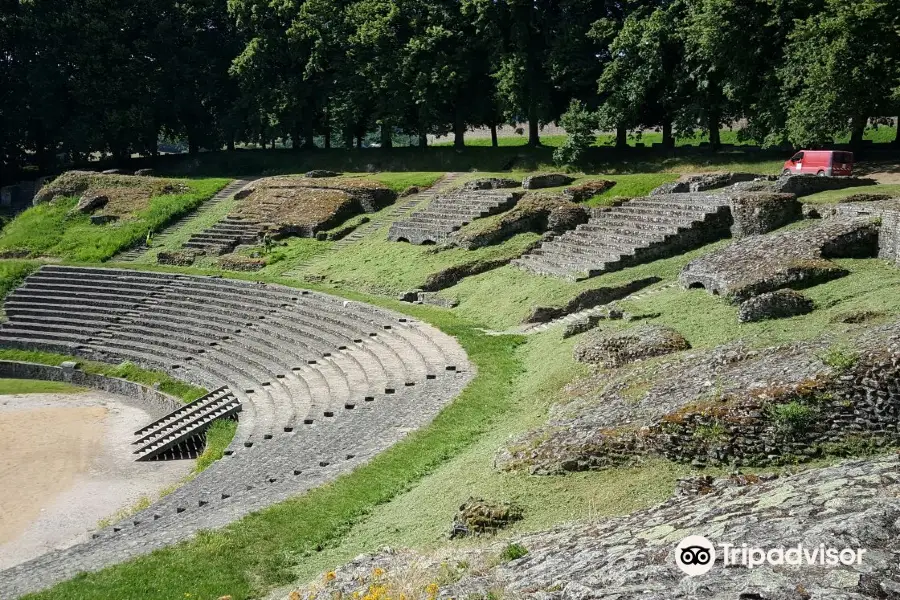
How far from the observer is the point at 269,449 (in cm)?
1784

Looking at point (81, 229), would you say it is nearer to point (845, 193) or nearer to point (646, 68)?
point (646, 68)

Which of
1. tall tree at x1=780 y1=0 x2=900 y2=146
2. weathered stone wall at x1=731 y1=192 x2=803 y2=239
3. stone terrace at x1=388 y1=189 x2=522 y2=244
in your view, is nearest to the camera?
weathered stone wall at x1=731 y1=192 x2=803 y2=239

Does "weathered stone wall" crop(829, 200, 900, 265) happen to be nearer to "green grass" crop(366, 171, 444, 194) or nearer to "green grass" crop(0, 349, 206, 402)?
"green grass" crop(0, 349, 206, 402)

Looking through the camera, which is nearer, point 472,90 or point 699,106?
point 699,106

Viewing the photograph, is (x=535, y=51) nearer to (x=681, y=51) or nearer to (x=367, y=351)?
(x=681, y=51)

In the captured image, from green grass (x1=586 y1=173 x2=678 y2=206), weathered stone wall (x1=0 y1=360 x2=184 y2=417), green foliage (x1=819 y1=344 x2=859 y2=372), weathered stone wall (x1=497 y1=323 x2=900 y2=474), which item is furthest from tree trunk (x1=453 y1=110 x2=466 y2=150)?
green foliage (x1=819 y1=344 x2=859 y2=372)

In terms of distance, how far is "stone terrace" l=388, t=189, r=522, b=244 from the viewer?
34906mm

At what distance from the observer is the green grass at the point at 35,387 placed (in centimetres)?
2872

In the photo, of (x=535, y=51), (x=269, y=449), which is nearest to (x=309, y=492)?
(x=269, y=449)

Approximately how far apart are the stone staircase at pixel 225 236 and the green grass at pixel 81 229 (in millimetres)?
3634

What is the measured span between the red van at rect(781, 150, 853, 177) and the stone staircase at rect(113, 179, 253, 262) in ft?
95.7

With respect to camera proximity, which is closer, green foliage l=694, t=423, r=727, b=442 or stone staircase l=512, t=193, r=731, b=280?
green foliage l=694, t=423, r=727, b=442

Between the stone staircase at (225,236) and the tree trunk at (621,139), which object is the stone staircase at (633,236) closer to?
the tree trunk at (621,139)

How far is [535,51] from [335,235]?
16.7 metres
